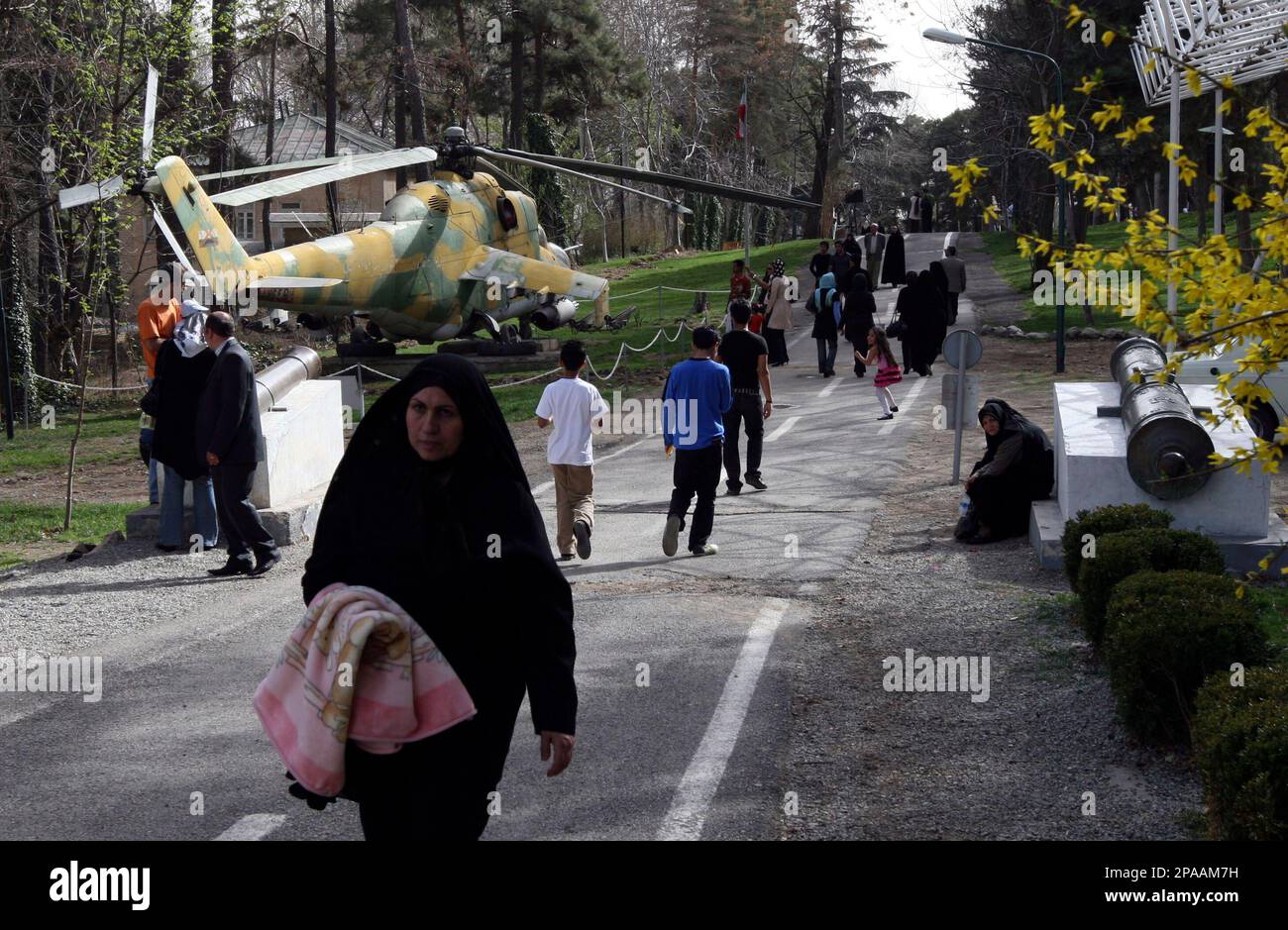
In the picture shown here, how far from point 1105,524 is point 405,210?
19.2 m

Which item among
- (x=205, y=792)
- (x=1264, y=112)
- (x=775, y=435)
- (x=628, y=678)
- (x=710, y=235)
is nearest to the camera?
(x=1264, y=112)

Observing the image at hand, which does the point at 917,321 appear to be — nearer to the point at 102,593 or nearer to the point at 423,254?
the point at 423,254

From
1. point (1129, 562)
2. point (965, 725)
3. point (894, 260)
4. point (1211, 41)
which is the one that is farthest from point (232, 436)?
point (894, 260)

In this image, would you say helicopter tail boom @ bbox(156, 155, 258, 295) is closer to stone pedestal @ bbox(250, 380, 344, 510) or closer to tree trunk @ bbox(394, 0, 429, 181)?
stone pedestal @ bbox(250, 380, 344, 510)

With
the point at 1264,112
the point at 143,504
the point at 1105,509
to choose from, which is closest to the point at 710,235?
the point at 143,504

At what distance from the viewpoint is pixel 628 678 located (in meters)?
8.26

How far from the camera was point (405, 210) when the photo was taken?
26469mm

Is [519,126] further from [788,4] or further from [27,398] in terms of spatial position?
[27,398]

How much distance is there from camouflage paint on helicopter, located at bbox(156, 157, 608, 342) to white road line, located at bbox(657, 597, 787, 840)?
1469cm

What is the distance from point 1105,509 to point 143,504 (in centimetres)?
1108

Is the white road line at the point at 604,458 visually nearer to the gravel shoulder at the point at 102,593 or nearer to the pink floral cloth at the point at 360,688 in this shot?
→ the gravel shoulder at the point at 102,593

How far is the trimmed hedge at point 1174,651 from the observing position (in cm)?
649

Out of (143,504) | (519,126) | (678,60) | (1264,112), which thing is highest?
(678,60)

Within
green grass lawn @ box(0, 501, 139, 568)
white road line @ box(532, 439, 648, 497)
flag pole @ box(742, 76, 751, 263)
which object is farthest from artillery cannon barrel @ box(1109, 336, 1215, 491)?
flag pole @ box(742, 76, 751, 263)
